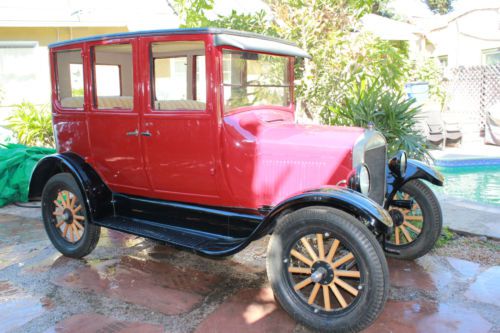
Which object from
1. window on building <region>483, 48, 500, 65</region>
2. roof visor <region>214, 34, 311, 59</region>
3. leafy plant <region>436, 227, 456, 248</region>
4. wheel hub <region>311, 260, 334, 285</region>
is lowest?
leafy plant <region>436, 227, 456, 248</region>

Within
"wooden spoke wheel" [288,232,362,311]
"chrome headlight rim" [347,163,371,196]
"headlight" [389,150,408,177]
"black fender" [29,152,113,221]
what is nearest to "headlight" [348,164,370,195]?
"chrome headlight rim" [347,163,371,196]

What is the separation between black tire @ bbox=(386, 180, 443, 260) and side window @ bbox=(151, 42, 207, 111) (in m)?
1.80

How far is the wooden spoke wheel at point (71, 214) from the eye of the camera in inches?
149

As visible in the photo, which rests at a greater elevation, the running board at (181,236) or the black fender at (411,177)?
the black fender at (411,177)

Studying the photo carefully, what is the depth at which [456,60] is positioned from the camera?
15.1 m

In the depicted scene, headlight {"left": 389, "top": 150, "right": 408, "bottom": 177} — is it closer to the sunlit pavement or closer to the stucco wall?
the sunlit pavement

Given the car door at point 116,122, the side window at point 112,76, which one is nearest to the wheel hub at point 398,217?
the car door at point 116,122

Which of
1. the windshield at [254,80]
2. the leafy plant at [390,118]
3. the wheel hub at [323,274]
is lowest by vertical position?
the wheel hub at [323,274]

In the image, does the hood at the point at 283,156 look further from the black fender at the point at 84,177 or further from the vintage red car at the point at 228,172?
the black fender at the point at 84,177

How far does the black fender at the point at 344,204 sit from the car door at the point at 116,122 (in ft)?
4.39

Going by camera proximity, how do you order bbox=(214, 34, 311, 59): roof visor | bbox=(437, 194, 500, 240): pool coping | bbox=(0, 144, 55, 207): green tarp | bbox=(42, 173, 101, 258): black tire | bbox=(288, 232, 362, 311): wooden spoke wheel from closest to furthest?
bbox=(288, 232, 362, 311): wooden spoke wheel
bbox=(214, 34, 311, 59): roof visor
bbox=(42, 173, 101, 258): black tire
bbox=(437, 194, 500, 240): pool coping
bbox=(0, 144, 55, 207): green tarp

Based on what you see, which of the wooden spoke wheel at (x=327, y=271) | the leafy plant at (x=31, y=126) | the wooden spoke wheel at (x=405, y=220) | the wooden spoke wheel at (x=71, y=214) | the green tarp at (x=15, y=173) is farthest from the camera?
the leafy plant at (x=31, y=126)

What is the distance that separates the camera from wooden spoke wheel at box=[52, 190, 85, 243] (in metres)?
3.80

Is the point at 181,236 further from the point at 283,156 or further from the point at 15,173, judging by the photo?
the point at 15,173
